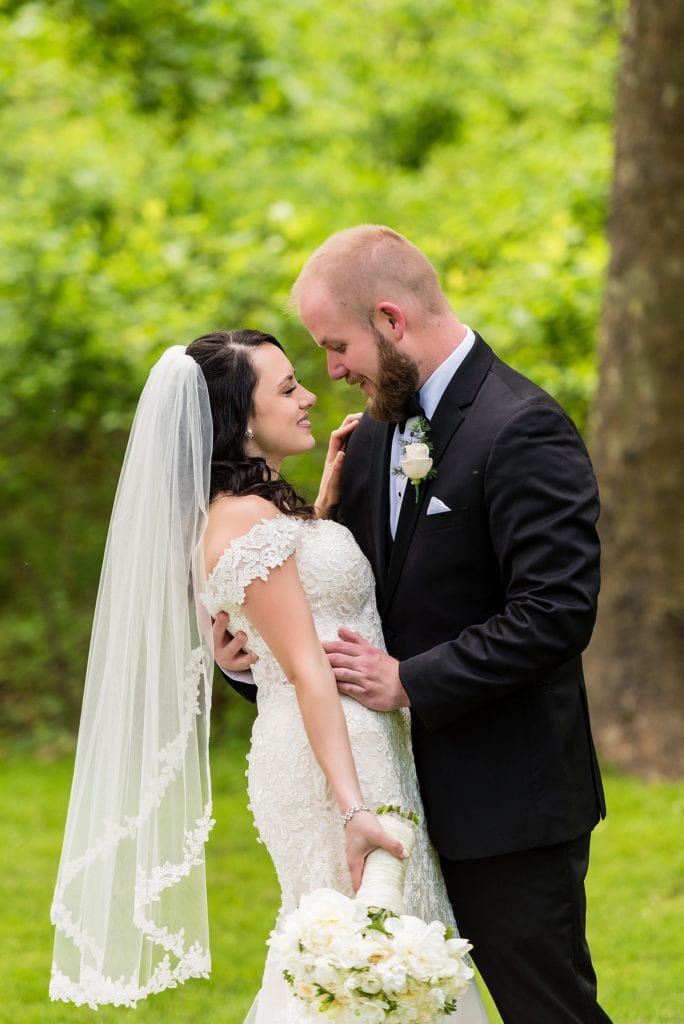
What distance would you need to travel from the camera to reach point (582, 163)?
39.6 feet

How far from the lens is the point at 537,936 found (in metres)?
3.07

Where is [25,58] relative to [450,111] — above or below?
below

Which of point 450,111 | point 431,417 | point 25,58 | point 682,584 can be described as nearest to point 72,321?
point 682,584

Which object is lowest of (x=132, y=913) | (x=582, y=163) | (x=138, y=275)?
(x=132, y=913)

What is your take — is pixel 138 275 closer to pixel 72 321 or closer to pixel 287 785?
pixel 72 321

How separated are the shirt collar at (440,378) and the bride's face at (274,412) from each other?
350 mm

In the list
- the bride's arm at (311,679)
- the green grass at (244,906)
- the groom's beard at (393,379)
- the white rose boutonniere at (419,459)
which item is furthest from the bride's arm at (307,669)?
the green grass at (244,906)

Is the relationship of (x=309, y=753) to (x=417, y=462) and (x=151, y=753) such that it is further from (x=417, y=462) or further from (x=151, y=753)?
(x=417, y=462)

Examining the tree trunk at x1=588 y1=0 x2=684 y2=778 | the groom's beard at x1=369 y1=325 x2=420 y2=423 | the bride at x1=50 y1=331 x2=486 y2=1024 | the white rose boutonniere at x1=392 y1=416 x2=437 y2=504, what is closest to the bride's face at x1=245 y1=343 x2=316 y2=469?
the bride at x1=50 y1=331 x2=486 y2=1024

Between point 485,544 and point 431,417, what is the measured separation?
369 millimetres

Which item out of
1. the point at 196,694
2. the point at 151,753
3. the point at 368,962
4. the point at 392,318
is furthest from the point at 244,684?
the point at 368,962

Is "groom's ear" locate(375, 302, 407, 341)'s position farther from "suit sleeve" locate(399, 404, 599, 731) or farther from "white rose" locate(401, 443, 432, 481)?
"suit sleeve" locate(399, 404, 599, 731)

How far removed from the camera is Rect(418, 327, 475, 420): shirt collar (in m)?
3.25

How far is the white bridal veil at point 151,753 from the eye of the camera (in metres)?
3.26
